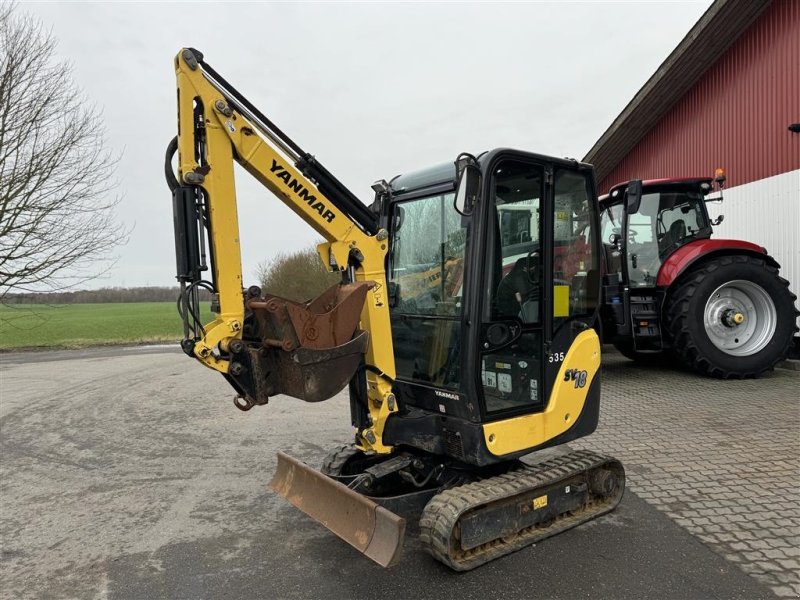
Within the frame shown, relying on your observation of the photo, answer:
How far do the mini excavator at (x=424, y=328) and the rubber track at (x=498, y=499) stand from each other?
0.01 metres

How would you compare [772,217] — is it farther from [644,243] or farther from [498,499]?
[498,499]

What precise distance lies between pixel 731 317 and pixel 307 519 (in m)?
6.87

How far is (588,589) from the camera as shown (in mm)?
2881

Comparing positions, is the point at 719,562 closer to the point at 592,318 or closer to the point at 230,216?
the point at 592,318

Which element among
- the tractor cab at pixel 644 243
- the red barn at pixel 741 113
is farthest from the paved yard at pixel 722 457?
the red barn at pixel 741 113

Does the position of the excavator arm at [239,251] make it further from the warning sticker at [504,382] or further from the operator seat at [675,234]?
the operator seat at [675,234]

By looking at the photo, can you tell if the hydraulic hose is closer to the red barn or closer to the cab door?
the cab door

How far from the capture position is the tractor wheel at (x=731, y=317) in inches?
298

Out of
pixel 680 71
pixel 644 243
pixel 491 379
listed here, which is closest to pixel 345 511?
pixel 491 379

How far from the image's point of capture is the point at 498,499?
3111 mm

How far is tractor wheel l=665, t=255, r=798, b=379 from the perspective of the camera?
7566 millimetres

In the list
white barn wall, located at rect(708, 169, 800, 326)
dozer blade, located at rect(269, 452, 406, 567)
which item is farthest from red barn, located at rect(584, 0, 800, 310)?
dozer blade, located at rect(269, 452, 406, 567)

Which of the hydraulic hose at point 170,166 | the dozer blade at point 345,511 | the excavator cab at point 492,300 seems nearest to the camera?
the dozer blade at point 345,511

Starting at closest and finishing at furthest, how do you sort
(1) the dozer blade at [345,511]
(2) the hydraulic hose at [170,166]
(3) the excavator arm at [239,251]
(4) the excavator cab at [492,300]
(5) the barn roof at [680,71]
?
1. (1) the dozer blade at [345,511]
2. (3) the excavator arm at [239,251]
3. (2) the hydraulic hose at [170,166]
4. (4) the excavator cab at [492,300]
5. (5) the barn roof at [680,71]
